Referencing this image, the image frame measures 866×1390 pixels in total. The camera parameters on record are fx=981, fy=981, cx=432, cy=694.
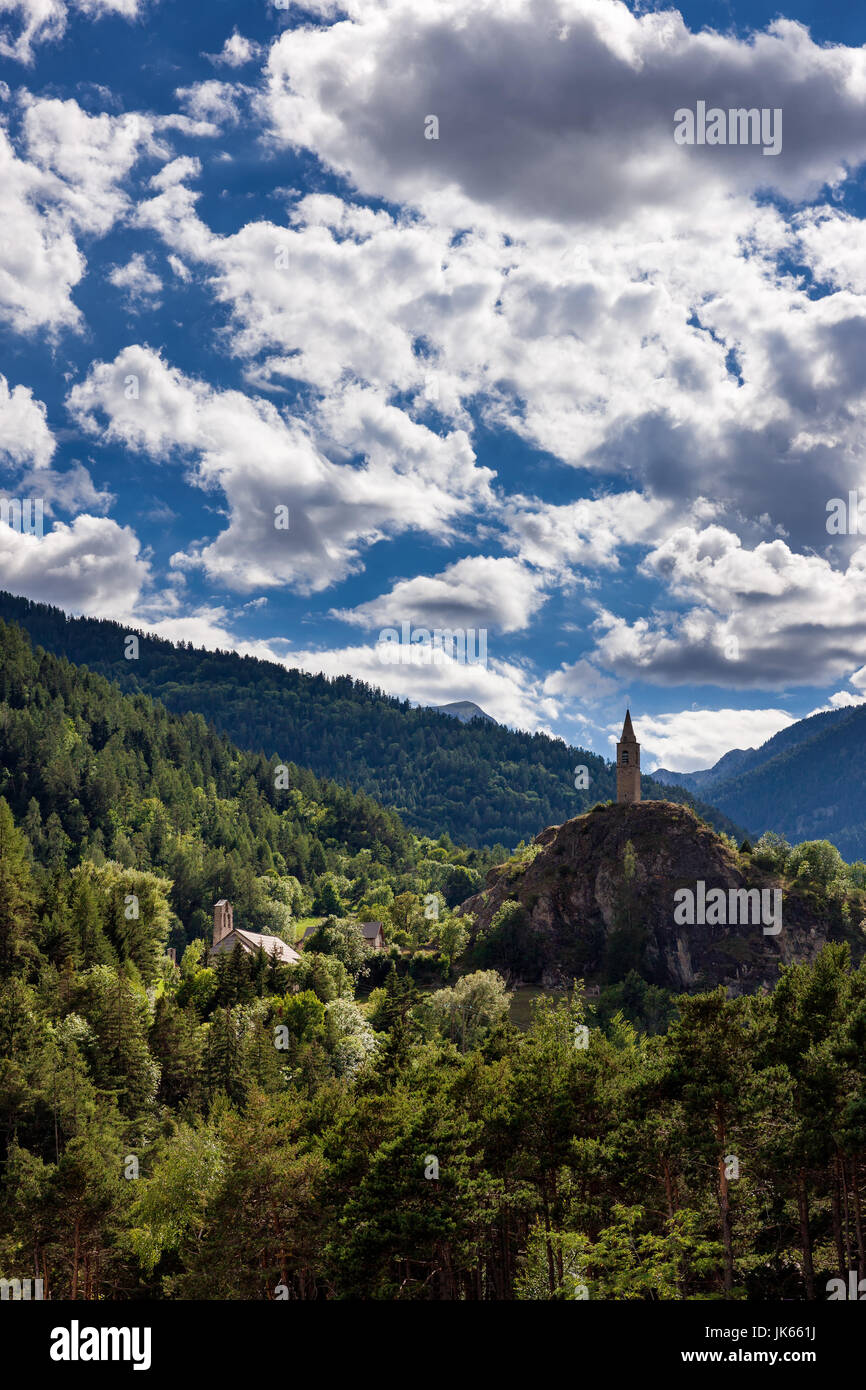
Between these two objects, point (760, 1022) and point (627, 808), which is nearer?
point (760, 1022)

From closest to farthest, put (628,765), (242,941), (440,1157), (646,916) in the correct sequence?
(440,1157) → (242,941) → (646,916) → (628,765)

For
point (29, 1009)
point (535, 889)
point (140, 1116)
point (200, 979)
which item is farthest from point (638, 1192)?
point (535, 889)

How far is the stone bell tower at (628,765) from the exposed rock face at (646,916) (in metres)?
5.12

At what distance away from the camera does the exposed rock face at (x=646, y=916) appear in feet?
387

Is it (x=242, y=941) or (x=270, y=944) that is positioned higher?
(x=242, y=941)

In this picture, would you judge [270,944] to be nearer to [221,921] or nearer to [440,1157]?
[221,921]

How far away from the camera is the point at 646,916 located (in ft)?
403

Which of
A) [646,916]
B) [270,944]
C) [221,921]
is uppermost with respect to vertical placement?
[646,916]

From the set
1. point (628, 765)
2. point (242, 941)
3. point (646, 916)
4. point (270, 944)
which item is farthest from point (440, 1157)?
point (628, 765)

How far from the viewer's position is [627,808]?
13388 centimetres

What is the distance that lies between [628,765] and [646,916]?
963 inches
